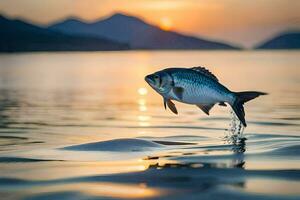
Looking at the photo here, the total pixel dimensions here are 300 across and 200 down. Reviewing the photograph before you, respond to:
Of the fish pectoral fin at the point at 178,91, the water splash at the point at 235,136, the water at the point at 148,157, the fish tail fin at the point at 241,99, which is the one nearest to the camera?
the water at the point at 148,157

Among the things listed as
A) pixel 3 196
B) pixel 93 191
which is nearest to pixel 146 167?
pixel 93 191

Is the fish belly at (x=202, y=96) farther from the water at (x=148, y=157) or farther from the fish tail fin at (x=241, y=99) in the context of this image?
the water at (x=148, y=157)

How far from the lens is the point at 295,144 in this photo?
14820mm

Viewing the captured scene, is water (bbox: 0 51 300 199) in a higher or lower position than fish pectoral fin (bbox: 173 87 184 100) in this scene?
lower

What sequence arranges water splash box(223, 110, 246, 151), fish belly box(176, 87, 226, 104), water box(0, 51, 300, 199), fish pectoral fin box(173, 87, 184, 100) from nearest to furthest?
water box(0, 51, 300, 199), fish pectoral fin box(173, 87, 184, 100), fish belly box(176, 87, 226, 104), water splash box(223, 110, 246, 151)

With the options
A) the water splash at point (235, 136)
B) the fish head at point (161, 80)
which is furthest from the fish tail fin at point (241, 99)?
the water splash at point (235, 136)

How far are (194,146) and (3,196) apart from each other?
6.45m

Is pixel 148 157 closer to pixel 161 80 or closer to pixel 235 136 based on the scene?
pixel 161 80

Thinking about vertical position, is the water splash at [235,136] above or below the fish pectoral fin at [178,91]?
below

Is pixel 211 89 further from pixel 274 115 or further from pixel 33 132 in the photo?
pixel 274 115

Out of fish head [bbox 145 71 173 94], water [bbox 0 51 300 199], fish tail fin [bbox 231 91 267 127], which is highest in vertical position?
fish head [bbox 145 71 173 94]

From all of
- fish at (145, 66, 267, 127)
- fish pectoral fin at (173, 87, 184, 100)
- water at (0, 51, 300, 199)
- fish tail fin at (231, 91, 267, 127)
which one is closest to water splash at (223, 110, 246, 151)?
water at (0, 51, 300, 199)

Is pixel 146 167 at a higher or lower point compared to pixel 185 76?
lower

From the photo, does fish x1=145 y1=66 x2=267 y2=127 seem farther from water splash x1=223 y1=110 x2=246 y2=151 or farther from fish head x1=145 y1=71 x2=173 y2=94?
water splash x1=223 y1=110 x2=246 y2=151
